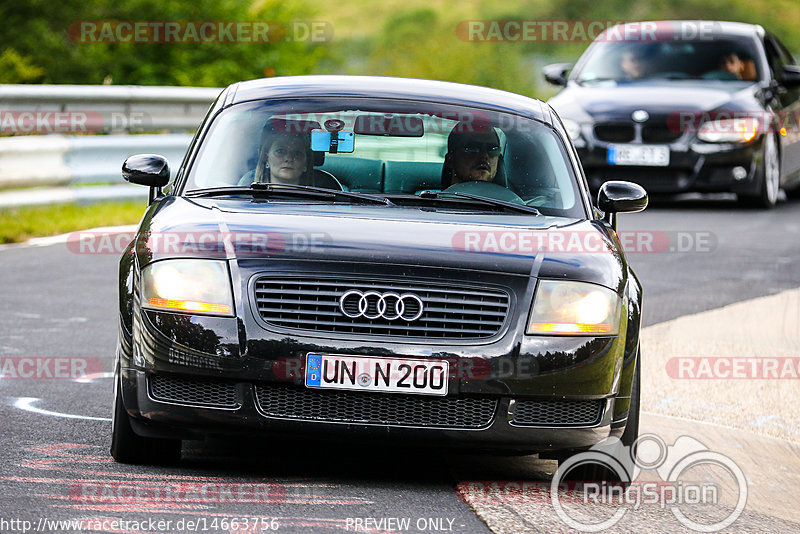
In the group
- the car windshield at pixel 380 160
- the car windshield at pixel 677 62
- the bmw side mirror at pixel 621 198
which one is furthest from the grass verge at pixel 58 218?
the bmw side mirror at pixel 621 198

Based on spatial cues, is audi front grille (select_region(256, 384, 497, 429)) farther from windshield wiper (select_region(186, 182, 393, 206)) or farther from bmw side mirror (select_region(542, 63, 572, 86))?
bmw side mirror (select_region(542, 63, 572, 86))

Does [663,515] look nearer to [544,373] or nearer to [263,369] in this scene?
[544,373]

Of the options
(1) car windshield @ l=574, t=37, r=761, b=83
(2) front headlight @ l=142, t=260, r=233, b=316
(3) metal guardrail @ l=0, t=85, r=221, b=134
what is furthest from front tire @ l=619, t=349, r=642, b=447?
(1) car windshield @ l=574, t=37, r=761, b=83

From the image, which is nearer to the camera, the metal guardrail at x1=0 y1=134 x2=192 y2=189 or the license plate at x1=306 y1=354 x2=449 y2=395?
the license plate at x1=306 y1=354 x2=449 y2=395

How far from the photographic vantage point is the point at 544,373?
5387 mm

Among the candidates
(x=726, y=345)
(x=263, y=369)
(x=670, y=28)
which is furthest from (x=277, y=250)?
(x=670, y=28)

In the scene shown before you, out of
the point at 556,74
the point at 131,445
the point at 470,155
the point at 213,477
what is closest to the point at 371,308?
the point at 213,477

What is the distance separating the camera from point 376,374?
17.3 ft

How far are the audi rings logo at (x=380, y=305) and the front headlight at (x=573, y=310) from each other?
0.40 metres

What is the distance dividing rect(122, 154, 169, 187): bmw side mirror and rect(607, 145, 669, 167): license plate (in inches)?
338

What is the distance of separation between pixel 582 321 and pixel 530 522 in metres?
0.76

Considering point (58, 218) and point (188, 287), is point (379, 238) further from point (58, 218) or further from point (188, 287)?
point (58, 218)

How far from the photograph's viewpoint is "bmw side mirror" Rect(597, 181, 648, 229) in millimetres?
6688

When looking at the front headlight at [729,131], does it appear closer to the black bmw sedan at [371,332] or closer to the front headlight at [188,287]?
the black bmw sedan at [371,332]
